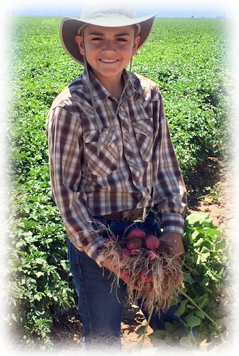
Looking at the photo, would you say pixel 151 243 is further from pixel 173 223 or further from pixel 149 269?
pixel 173 223

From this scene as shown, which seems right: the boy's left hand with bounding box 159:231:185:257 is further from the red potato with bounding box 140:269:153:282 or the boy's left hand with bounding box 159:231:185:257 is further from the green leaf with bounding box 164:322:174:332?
the green leaf with bounding box 164:322:174:332

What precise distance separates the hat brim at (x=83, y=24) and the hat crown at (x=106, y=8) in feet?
0.09

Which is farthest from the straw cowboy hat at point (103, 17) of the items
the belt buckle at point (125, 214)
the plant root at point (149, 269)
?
the plant root at point (149, 269)

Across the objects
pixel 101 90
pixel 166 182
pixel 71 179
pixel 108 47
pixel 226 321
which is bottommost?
pixel 226 321

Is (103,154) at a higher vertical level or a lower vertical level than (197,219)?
higher

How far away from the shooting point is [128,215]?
5.97ft

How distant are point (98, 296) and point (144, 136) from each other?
0.69 m

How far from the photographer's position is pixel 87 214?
5.56ft

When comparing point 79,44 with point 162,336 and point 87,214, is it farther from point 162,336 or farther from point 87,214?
point 162,336

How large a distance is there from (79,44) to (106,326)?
3.86ft

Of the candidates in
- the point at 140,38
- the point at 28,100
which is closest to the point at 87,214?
the point at 140,38

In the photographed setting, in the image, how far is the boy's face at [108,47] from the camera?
5.61 feet

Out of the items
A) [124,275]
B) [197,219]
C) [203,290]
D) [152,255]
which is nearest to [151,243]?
[152,255]

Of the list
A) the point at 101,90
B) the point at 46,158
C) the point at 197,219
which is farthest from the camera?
the point at 46,158
